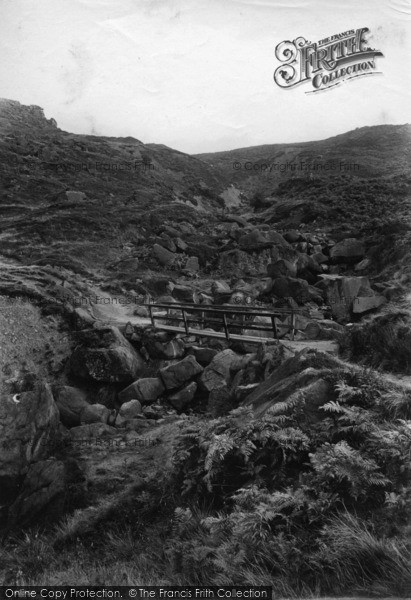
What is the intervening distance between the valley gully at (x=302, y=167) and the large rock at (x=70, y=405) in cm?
3753

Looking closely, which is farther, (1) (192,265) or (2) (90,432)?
(1) (192,265)

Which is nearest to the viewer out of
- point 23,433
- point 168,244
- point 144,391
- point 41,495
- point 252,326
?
point 41,495

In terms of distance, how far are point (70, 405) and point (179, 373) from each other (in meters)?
2.85

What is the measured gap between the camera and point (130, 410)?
927 centimetres

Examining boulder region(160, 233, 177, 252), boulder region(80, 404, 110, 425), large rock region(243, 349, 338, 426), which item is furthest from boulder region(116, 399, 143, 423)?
boulder region(160, 233, 177, 252)

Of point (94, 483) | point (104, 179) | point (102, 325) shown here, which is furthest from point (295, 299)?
point (104, 179)

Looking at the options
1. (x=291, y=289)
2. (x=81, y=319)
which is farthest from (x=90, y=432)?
(x=291, y=289)

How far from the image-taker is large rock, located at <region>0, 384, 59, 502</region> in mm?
6569

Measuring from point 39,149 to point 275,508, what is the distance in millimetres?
39956

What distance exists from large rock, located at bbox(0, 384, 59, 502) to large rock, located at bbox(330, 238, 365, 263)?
1547cm

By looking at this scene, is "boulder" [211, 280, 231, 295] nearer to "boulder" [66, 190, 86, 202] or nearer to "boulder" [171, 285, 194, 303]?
"boulder" [171, 285, 194, 303]

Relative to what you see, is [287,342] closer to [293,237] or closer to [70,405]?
[70,405]

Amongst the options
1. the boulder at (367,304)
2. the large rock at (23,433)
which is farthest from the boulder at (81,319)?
the boulder at (367,304)

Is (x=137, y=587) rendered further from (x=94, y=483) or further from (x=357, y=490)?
(x=94, y=483)
